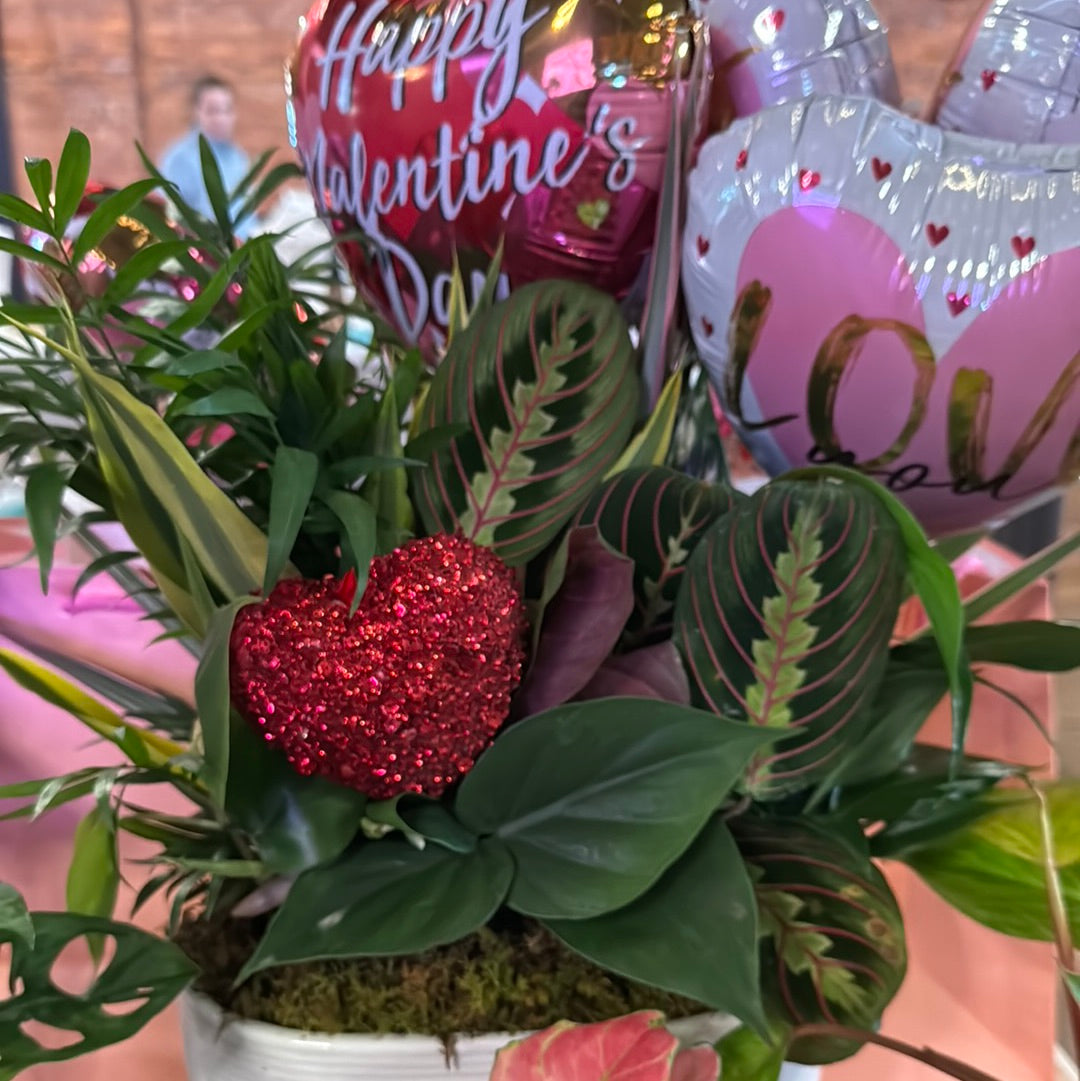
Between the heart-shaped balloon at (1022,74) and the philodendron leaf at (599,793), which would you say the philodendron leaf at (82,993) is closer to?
the philodendron leaf at (599,793)

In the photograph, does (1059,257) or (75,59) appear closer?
(1059,257)

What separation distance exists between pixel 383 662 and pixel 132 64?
2589 mm

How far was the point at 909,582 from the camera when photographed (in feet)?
1.17

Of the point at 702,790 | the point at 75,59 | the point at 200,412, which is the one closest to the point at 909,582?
the point at 702,790

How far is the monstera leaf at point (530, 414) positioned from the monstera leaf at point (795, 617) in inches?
2.1

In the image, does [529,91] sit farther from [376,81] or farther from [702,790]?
[702,790]

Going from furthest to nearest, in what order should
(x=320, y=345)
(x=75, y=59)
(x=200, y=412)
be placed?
(x=75, y=59), (x=320, y=345), (x=200, y=412)

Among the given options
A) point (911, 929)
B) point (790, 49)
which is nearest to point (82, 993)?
point (790, 49)

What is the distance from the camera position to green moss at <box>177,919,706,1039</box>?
1.21 ft

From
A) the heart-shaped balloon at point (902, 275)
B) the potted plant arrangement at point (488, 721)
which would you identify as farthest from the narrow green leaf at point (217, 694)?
the heart-shaped balloon at point (902, 275)

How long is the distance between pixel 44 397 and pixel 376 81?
21 cm

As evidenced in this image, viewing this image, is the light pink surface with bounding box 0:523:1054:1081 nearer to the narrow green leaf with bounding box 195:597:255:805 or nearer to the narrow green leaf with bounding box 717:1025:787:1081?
the narrow green leaf with bounding box 195:597:255:805

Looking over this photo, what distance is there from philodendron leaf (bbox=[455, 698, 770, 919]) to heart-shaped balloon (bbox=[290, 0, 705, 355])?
0.20 meters

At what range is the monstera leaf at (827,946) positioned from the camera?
0.35 m
